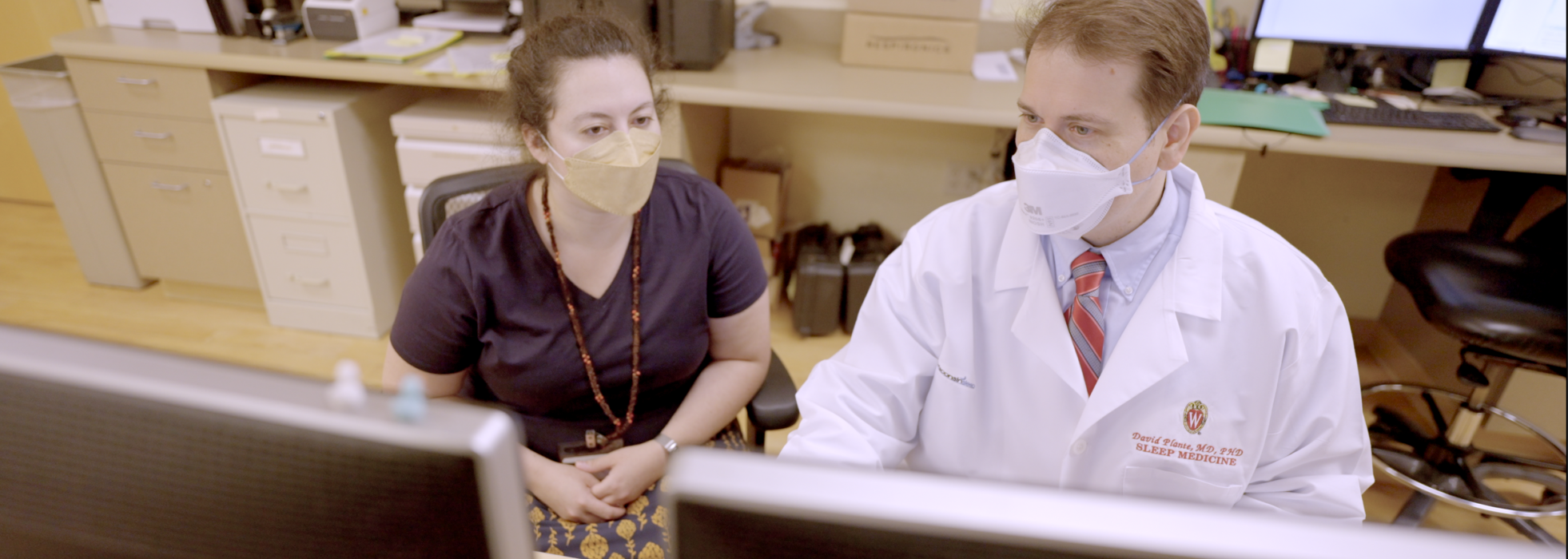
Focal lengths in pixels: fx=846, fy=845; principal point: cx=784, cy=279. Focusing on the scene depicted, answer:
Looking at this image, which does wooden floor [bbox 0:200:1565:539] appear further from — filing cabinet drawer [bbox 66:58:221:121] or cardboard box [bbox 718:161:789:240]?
filing cabinet drawer [bbox 66:58:221:121]

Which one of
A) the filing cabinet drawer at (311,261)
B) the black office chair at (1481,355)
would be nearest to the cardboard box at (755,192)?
the filing cabinet drawer at (311,261)

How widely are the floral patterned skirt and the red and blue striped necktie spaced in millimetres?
478

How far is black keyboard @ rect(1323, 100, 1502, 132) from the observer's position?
193cm

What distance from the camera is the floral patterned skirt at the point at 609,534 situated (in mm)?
1159

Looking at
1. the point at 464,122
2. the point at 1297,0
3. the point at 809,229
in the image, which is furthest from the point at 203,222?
the point at 1297,0

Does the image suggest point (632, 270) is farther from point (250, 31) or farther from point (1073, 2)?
point (250, 31)

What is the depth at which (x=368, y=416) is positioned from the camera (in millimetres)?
354

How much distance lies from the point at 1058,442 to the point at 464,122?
1.74 m

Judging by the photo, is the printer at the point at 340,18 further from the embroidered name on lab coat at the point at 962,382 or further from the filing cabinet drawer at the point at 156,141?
the embroidered name on lab coat at the point at 962,382

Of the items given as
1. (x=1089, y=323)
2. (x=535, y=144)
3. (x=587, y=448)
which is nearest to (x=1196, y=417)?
(x=1089, y=323)

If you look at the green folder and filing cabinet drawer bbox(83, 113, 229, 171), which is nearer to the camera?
the green folder

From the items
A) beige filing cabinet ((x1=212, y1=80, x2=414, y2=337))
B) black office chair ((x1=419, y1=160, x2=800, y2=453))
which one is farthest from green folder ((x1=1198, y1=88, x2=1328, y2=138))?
beige filing cabinet ((x1=212, y1=80, x2=414, y2=337))

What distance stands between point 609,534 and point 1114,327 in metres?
0.72

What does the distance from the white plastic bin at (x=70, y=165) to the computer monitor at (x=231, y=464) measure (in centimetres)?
255
